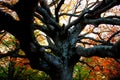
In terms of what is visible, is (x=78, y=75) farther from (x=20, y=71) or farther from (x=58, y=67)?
(x=58, y=67)

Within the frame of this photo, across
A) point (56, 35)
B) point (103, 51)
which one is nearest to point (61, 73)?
point (56, 35)

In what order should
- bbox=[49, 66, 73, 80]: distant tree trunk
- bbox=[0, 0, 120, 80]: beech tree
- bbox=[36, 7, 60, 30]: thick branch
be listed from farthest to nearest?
1. bbox=[36, 7, 60, 30]: thick branch
2. bbox=[49, 66, 73, 80]: distant tree trunk
3. bbox=[0, 0, 120, 80]: beech tree

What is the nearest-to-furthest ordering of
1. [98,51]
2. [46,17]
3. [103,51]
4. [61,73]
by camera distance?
[103,51] < [98,51] < [61,73] < [46,17]

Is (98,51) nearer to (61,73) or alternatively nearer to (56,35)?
(61,73)

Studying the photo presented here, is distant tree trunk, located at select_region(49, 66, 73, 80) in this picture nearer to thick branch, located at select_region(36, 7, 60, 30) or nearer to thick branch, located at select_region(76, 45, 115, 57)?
thick branch, located at select_region(76, 45, 115, 57)

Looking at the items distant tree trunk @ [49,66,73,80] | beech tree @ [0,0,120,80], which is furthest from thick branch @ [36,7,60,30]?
distant tree trunk @ [49,66,73,80]

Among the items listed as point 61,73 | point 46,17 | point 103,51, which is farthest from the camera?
point 46,17

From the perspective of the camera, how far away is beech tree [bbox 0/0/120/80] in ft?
19.0

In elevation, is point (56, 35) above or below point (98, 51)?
above

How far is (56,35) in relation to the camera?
10.5 m

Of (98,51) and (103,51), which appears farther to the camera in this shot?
(98,51)

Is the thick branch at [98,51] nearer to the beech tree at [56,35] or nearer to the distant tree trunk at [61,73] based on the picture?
the beech tree at [56,35]

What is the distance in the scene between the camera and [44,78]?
27.5 meters

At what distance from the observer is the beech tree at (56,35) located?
5.78m
